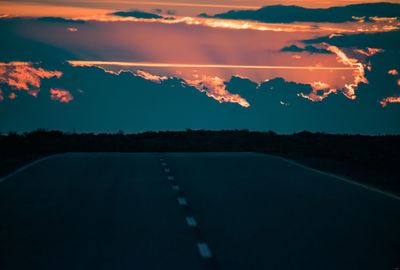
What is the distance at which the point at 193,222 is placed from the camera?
14.2 meters

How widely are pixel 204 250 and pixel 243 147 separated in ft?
126

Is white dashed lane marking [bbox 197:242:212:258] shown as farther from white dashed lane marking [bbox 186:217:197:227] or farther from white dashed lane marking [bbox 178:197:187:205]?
white dashed lane marking [bbox 178:197:187:205]

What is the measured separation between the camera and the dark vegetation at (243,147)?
29.2 m

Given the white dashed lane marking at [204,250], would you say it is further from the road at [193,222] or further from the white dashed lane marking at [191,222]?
the white dashed lane marking at [191,222]

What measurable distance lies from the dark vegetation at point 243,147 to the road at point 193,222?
3615mm

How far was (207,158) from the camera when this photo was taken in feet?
109

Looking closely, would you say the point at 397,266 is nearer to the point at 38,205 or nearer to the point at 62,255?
the point at 62,255

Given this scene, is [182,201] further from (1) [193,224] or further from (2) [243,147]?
(2) [243,147]

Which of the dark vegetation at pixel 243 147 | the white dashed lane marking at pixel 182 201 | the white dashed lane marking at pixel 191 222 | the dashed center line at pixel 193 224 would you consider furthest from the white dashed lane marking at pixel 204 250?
the dark vegetation at pixel 243 147

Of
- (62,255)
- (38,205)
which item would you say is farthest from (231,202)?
(62,255)

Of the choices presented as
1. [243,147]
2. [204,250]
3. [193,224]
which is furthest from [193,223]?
[243,147]

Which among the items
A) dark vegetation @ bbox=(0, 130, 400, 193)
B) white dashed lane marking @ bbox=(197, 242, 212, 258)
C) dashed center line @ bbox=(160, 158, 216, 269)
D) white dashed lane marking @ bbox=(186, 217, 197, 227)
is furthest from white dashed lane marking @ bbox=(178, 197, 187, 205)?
dark vegetation @ bbox=(0, 130, 400, 193)

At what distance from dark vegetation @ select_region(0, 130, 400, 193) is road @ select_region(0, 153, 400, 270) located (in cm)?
362

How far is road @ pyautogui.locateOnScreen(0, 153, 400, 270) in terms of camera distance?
10.8 meters
